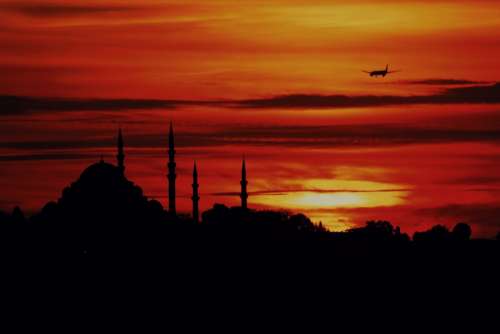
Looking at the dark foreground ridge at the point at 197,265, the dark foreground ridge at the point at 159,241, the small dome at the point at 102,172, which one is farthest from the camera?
the small dome at the point at 102,172

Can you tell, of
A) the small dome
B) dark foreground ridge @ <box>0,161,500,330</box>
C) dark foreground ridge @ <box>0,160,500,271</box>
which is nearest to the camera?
dark foreground ridge @ <box>0,161,500,330</box>

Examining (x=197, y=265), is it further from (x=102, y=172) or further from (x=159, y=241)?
(x=102, y=172)

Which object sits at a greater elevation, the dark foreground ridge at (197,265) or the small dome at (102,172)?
the small dome at (102,172)

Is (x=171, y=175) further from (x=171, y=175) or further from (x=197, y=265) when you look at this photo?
(x=197, y=265)

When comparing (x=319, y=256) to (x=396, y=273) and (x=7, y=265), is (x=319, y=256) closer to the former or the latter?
(x=396, y=273)

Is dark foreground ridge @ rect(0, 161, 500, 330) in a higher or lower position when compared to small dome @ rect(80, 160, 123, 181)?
lower

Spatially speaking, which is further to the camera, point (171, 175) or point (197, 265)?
point (171, 175)

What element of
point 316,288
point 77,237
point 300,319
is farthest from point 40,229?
point 300,319

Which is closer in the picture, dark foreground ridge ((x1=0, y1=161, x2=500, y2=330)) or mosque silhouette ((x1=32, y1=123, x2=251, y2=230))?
dark foreground ridge ((x1=0, y1=161, x2=500, y2=330))

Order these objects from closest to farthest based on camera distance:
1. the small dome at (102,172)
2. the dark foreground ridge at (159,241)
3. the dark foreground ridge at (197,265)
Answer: the dark foreground ridge at (197,265)
the dark foreground ridge at (159,241)
the small dome at (102,172)

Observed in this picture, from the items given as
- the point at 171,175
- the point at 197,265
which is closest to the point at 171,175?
the point at 171,175

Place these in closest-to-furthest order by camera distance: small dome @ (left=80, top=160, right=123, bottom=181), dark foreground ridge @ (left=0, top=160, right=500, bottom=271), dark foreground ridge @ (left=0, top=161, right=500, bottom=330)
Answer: dark foreground ridge @ (left=0, top=161, right=500, bottom=330)
dark foreground ridge @ (left=0, top=160, right=500, bottom=271)
small dome @ (left=80, top=160, right=123, bottom=181)
